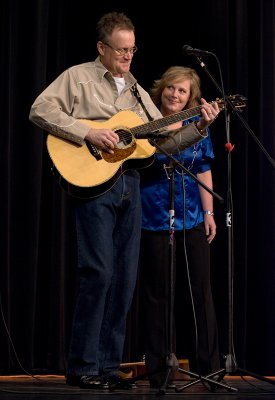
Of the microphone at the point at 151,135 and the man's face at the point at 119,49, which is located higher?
the man's face at the point at 119,49

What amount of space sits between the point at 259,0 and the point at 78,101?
1.87m

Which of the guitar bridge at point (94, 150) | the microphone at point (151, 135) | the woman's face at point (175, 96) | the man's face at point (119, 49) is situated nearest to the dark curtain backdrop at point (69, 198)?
the woman's face at point (175, 96)

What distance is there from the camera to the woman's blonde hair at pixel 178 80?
4.05m

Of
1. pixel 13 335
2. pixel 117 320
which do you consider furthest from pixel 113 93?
pixel 13 335

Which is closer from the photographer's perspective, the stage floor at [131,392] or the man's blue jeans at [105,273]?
the stage floor at [131,392]

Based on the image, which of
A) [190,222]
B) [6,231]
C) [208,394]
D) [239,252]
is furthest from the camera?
[239,252]

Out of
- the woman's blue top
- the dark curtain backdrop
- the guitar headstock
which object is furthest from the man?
the dark curtain backdrop

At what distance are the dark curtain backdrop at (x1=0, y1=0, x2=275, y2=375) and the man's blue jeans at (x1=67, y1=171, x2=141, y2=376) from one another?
1.05m

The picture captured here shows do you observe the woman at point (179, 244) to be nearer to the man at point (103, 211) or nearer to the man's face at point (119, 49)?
the man at point (103, 211)

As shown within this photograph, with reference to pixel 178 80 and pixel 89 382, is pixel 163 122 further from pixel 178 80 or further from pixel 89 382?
pixel 89 382

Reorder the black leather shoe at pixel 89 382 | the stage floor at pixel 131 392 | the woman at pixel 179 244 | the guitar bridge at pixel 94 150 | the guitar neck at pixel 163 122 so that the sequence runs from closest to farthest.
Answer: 1. the stage floor at pixel 131 392
2. the black leather shoe at pixel 89 382
3. the guitar bridge at pixel 94 150
4. the guitar neck at pixel 163 122
5. the woman at pixel 179 244

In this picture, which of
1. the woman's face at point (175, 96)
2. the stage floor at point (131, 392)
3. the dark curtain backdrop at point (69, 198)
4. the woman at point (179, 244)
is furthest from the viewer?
the dark curtain backdrop at point (69, 198)

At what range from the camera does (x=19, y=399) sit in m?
3.08

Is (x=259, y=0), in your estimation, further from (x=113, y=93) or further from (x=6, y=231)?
(x=6, y=231)
